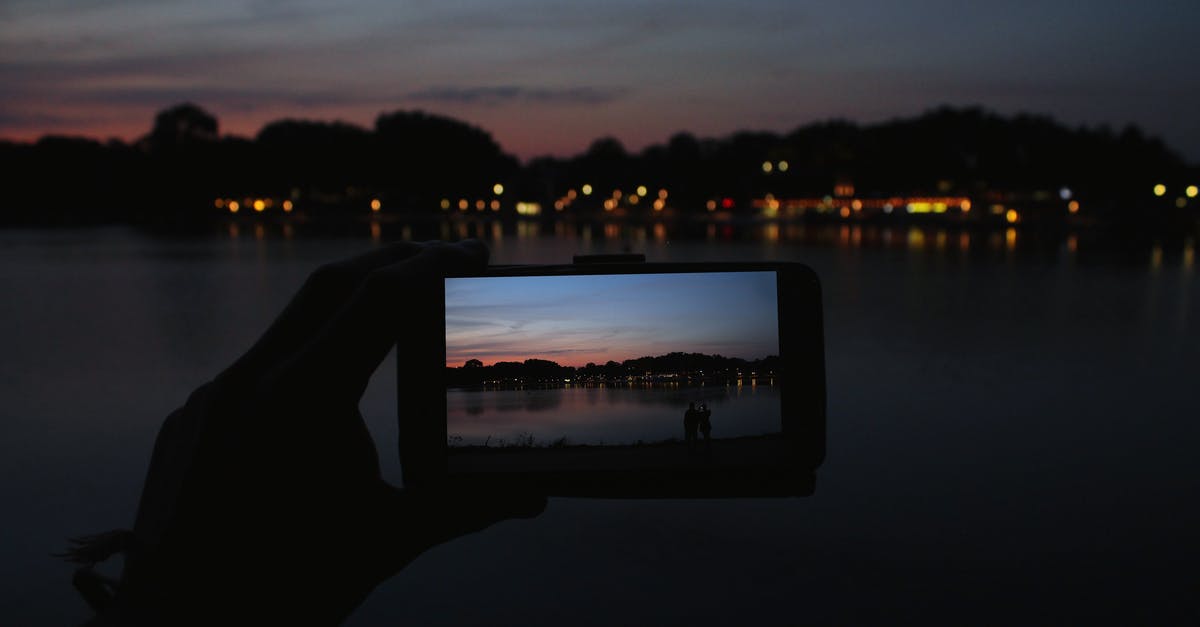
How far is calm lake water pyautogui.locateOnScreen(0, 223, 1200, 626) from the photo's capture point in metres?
3.48

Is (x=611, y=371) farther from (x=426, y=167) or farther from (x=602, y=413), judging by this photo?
(x=426, y=167)

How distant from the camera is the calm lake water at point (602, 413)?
1.55m

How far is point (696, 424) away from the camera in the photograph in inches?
63.9

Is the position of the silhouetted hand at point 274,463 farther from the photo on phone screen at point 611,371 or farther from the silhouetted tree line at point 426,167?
the silhouetted tree line at point 426,167

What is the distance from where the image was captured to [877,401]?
7109mm

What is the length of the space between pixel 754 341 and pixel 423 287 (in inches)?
26.3

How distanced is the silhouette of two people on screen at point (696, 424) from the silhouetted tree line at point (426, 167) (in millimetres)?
85667

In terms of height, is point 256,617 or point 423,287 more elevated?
point 423,287

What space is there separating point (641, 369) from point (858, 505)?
3.26 m

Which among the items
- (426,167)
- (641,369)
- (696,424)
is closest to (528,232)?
(426,167)

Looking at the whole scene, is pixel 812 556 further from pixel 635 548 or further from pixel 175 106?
pixel 175 106

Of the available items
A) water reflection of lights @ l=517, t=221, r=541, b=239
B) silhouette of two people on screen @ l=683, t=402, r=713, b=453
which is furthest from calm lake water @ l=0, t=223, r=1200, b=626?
water reflection of lights @ l=517, t=221, r=541, b=239

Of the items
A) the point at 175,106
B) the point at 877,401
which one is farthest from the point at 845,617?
the point at 175,106

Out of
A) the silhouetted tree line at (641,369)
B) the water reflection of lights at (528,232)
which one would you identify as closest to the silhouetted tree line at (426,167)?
the water reflection of lights at (528,232)
